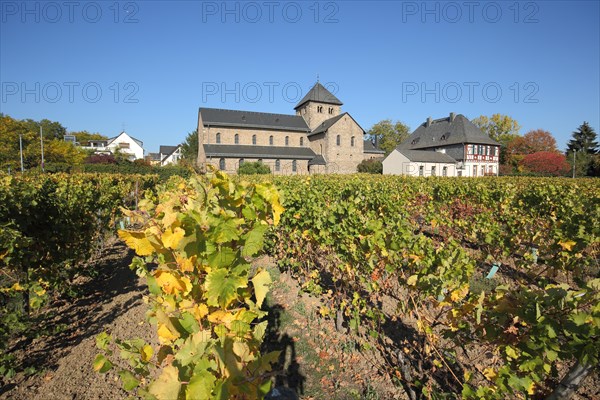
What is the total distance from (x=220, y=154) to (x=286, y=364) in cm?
3803

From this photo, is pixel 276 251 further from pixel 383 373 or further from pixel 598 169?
pixel 598 169

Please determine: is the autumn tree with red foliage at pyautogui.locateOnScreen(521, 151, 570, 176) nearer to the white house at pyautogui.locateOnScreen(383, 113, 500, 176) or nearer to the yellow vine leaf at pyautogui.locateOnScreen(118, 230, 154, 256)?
the white house at pyautogui.locateOnScreen(383, 113, 500, 176)

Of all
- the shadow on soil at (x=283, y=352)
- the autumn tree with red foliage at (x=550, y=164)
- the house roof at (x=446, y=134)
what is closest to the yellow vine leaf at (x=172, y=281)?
the shadow on soil at (x=283, y=352)

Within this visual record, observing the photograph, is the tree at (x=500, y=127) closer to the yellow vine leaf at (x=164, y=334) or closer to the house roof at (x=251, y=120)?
the house roof at (x=251, y=120)

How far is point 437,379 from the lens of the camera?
361cm

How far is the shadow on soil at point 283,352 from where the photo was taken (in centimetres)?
373

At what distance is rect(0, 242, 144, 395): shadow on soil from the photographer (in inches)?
164

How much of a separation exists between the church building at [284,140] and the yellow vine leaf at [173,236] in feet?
132

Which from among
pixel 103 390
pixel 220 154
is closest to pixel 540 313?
pixel 103 390

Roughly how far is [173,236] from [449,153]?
5569 cm

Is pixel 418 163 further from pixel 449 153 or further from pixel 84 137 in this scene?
pixel 84 137

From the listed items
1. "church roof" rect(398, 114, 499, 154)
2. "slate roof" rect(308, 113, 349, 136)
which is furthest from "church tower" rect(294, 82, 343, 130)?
"church roof" rect(398, 114, 499, 154)

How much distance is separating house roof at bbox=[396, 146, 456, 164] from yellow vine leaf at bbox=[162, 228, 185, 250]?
1793 inches

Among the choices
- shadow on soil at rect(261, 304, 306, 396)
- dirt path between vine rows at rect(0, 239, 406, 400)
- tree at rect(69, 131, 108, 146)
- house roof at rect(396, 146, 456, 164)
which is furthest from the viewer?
tree at rect(69, 131, 108, 146)
